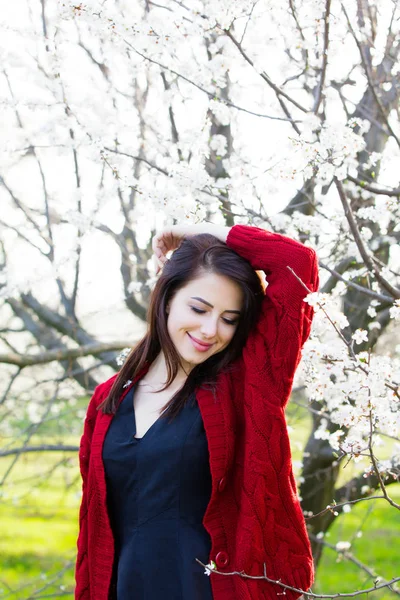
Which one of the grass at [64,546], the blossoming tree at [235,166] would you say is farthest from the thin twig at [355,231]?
the grass at [64,546]

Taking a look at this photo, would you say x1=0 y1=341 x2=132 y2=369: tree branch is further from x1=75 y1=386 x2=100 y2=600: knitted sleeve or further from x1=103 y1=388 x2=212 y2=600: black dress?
x1=103 y1=388 x2=212 y2=600: black dress

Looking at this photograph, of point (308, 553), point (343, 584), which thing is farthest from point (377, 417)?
point (343, 584)

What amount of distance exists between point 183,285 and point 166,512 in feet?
1.82

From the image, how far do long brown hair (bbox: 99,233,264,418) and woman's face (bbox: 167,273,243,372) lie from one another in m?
0.02

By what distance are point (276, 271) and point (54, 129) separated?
5.20ft

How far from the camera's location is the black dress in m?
1.81

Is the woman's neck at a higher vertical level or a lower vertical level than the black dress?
higher

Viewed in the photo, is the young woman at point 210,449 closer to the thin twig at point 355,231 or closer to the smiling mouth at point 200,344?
the smiling mouth at point 200,344

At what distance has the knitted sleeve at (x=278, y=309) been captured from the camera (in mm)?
1815

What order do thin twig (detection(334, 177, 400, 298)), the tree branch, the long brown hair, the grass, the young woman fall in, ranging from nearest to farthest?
the young woman < the long brown hair < thin twig (detection(334, 177, 400, 298)) < the tree branch < the grass

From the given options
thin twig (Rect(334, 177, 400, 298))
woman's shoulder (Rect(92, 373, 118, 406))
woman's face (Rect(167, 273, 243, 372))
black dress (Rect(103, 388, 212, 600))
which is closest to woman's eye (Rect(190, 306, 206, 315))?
woman's face (Rect(167, 273, 243, 372))

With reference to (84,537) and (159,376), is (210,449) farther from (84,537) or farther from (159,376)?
(84,537)

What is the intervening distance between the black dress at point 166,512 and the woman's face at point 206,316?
6.4 inches

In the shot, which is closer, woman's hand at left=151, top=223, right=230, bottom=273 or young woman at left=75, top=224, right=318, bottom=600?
young woman at left=75, top=224, right=318, bottom=600
